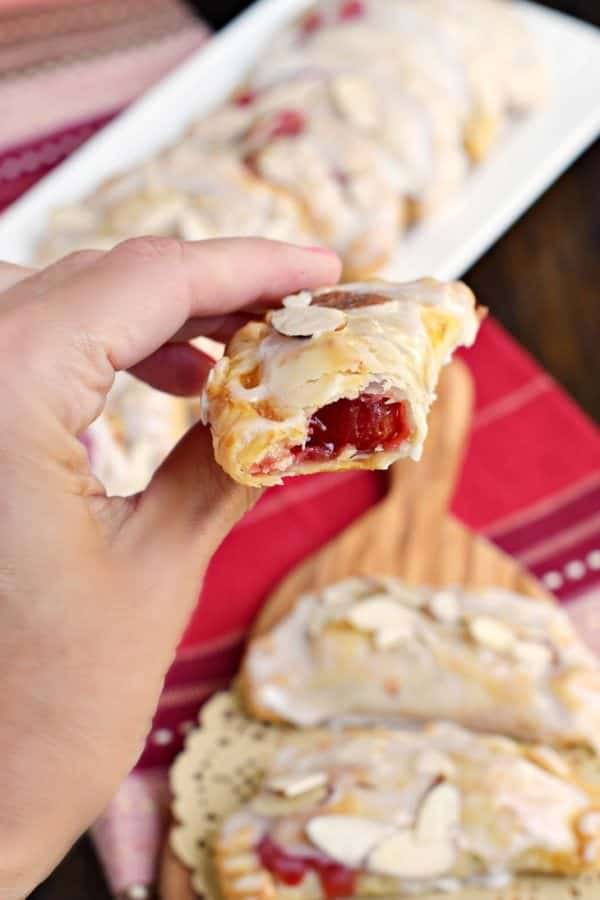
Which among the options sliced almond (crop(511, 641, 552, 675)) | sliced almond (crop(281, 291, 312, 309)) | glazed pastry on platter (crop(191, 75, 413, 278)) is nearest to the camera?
sliced almond (crop(281, 291, 312, 309))

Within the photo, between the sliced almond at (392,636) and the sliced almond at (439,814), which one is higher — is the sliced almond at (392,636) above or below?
above

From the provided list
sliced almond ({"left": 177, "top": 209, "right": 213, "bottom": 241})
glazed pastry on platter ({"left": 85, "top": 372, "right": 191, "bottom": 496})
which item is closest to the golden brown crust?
glazed pastry on platter ({"left": 85, "top": 372, "right": 191, "bottom": 496})

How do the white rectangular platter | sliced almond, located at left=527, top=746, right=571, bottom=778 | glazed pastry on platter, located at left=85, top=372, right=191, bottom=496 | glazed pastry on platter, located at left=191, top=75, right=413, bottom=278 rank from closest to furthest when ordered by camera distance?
sliced almond, located at left=527, top=746, right=571, bottom=778 → glazed pastry on platter, located at left=85, top=372, right=191, bottom=496 → glazed pastry on platter, located at left=191, top=75, right=413, bottom=278 → the white rectangular platter

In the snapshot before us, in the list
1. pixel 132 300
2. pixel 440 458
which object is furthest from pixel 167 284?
pixel 440 458

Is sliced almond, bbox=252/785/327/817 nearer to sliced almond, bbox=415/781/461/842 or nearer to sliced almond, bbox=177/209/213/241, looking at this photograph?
sliced almond, bbox=415/781/461/842

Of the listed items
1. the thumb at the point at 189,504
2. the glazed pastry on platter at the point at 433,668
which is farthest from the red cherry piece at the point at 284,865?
the thumb at the point at 189,504

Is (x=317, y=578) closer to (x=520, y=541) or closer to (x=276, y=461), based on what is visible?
(x=520, y=541)

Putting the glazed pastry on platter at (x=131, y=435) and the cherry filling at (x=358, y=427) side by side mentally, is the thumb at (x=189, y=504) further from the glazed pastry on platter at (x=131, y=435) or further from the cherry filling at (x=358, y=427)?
the glazed pastry on platter at (x=131, y=435)
